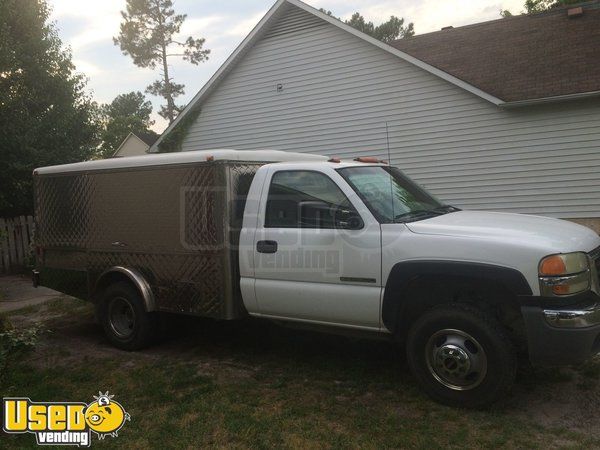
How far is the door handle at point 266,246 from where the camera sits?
4543 mm

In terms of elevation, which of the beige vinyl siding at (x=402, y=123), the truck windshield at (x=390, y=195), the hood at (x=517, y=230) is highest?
the beige vinyl siding at (x=402, y=123)

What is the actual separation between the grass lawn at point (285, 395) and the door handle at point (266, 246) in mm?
1212

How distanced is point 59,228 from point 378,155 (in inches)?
317

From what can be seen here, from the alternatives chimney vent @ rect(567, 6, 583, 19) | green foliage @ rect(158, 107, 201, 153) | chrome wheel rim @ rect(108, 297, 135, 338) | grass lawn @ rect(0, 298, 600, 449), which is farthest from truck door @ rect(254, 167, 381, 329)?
chimney vent @ rect(567, 6, 583, 19)

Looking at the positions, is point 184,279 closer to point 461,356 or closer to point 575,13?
point 461,356

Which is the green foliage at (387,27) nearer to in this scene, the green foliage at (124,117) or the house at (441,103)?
the house at (441,103)

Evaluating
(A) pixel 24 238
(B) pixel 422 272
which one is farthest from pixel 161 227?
(A) pixel 24 238

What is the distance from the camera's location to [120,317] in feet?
19.0

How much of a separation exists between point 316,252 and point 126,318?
2.75 metres

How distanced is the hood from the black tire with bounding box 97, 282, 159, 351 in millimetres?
3164

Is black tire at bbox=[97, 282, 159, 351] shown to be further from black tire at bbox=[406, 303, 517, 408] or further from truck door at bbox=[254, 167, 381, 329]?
black tire at bbox=[406, 303, 517, 408]

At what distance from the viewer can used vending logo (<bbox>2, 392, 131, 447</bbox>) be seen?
3605mm

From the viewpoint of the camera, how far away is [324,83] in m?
12.7

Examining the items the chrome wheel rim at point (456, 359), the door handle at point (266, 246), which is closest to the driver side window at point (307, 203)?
the door handle at point (266, 246)
